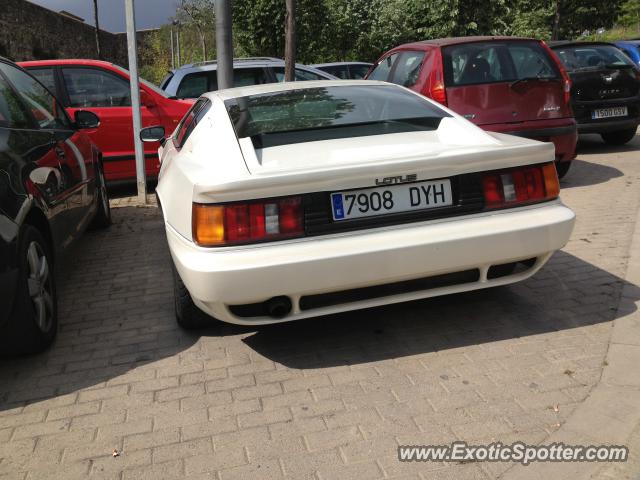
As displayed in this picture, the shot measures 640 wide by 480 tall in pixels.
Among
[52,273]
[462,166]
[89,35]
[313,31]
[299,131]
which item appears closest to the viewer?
[462,166]

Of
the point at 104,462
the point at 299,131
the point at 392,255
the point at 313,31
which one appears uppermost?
the point at 313,31

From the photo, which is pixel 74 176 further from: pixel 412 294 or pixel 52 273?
pixel 412 294

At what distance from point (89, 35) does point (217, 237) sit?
31736 mm

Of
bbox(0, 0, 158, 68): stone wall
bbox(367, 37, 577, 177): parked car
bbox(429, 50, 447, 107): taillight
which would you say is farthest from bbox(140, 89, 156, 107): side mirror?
bbox(0, 0, 158, 68): stone wall

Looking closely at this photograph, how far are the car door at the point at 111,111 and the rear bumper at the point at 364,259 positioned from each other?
16.3ft

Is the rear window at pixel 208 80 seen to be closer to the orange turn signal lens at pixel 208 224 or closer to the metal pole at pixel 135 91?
Answer: the metal pole at pixel 135 91

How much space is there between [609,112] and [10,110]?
778cm

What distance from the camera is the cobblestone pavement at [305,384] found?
2.66 meters

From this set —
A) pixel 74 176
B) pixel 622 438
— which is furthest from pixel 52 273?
pixel 622 438

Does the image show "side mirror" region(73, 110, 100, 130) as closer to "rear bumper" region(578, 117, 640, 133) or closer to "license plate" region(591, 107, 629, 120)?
"rear bumper" region(578, 117, 640, 133)

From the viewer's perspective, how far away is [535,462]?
253 cm

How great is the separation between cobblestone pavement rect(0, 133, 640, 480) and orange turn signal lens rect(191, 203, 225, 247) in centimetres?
72

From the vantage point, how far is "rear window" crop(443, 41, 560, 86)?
693cm

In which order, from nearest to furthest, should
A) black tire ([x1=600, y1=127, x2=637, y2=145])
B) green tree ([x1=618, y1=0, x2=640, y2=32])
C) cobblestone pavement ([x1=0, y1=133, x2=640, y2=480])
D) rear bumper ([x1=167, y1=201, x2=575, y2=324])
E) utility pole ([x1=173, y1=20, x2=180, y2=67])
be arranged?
cobblestone pavement ([x1=0, y1=133, x2=640, y2=480])
rear bumper ([x1=167, y1=201, x2=575, y2=324])
black tire ([x1=600, y1=127, x2=637, y2=145])
utility pole ([x1=173, y1=20, x2=180, y2=67])
green tree ([x1=618, y1=0, x2=640, y2=32])
